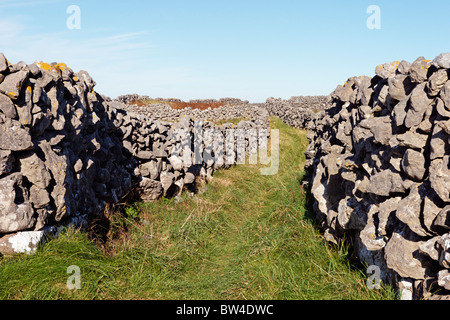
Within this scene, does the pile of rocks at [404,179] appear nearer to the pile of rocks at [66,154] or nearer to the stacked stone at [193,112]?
the pile of rocks at [66,154]

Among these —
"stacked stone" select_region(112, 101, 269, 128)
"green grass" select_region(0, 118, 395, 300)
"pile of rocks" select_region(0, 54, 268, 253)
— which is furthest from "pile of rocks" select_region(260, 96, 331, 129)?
"green grass" select_region(0, 118, 395, 300)

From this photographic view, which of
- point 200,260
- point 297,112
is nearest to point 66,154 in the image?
point 200,260

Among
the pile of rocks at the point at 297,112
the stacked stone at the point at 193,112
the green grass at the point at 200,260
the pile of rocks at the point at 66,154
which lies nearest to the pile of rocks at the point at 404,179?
the green grass at the point at 200,260

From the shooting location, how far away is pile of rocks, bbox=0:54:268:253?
5.10 meters

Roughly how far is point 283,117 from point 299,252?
30721mm

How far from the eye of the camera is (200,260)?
276 inches

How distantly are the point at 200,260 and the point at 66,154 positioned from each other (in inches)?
140

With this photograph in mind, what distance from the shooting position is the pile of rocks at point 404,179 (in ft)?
12.7

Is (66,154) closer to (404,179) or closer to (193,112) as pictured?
(404,179)

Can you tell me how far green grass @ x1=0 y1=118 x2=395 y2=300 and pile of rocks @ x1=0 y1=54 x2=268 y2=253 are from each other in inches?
21.5

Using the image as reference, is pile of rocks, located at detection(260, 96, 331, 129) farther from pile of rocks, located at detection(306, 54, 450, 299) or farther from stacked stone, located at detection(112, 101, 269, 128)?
pile of rocks, located at detection(306, 54, 450, 299)

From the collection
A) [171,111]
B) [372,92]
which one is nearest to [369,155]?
[372,92]

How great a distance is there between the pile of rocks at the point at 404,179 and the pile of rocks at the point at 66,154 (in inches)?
212

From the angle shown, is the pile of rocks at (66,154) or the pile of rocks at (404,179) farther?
the pile of rocks at (66,154)
